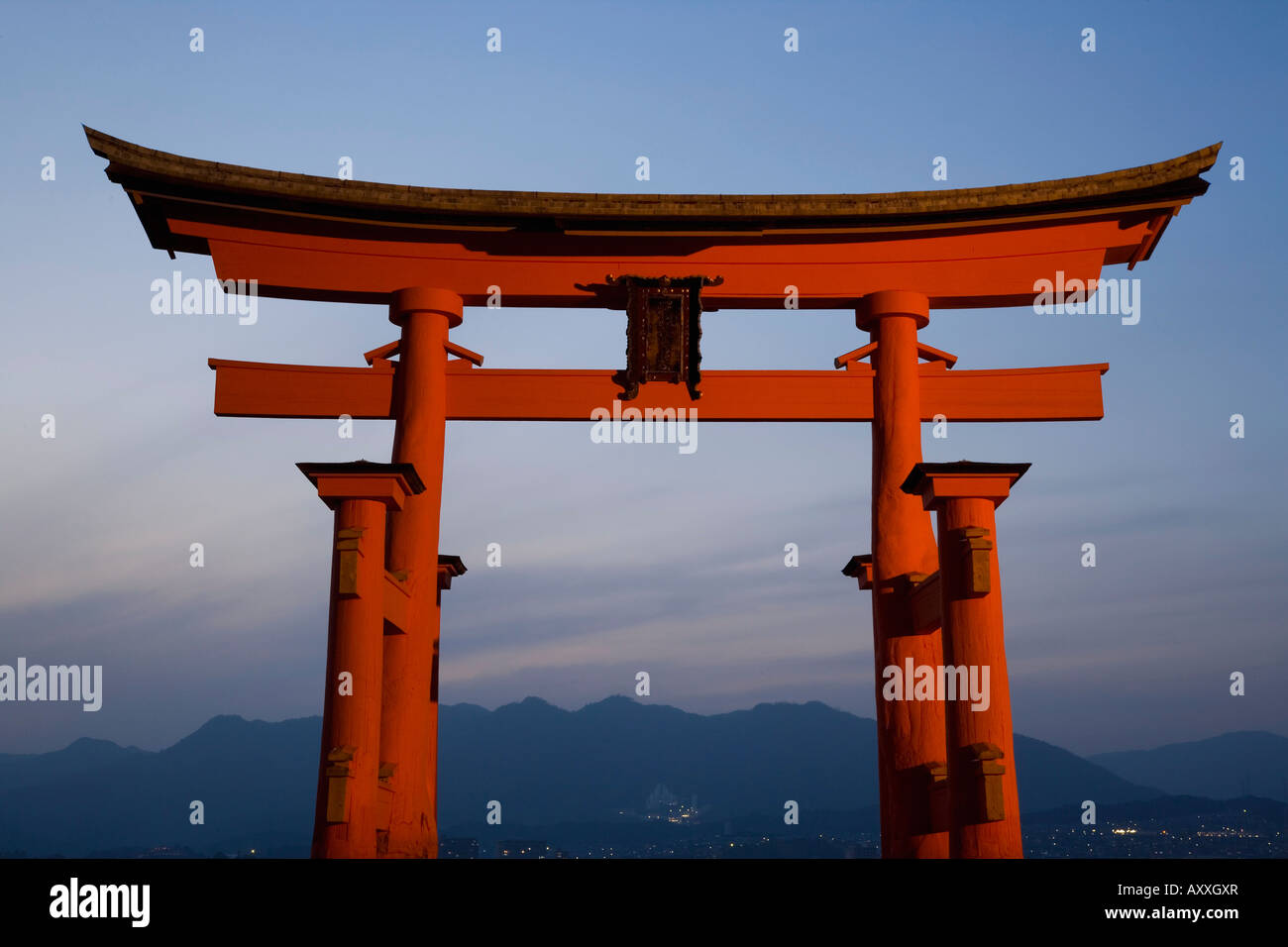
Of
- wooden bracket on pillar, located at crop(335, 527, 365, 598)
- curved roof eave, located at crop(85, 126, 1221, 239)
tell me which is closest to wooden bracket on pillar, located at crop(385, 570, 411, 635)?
wooden bracket on pillar, located at crop(335, 527, 365, 598)

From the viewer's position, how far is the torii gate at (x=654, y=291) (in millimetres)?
10273

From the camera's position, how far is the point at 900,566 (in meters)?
10.4

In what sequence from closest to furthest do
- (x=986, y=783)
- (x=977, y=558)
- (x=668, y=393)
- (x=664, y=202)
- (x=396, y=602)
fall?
1. (x=986, y=783)
2. (x=977, y=558)
3. (x=396, y=602)
4. (x=668, y=393)
5. (x=664, y=202)

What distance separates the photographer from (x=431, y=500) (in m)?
10.5

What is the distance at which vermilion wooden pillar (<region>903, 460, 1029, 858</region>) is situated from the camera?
7.84 m

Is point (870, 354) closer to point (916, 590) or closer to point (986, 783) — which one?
point (916, 590)

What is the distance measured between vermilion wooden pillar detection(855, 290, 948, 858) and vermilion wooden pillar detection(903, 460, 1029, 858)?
1736mm

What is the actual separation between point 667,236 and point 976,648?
494cm

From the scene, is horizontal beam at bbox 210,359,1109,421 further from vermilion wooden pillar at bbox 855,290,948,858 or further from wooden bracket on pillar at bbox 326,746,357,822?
wooden bracket on pillar at bbox 326,746,357,822

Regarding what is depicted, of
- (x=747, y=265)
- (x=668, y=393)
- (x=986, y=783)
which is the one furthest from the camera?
(x=747, y=265)

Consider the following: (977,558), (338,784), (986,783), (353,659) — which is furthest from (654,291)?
(986,783)

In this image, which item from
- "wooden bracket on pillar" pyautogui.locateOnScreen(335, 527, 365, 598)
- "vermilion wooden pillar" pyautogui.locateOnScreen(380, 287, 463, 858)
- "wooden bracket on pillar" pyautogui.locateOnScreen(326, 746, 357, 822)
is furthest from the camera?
"vermilion wooden pillar" pyautogui.locateOnScreen(380, 287, 463, 858)

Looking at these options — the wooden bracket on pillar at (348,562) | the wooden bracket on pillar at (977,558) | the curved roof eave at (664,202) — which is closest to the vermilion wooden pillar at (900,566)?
the curved roof eave at (664,202)

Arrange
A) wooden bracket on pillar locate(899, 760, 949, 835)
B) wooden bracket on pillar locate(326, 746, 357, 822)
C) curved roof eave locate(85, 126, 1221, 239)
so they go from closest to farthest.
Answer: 1. wooden bracket on pillar locate(326, 746, 357, 822)
2. wooden bracket on pillar locate(899, 760, 949, 835)
3. curved roof eave locate(85, 126, 1221, 239)
